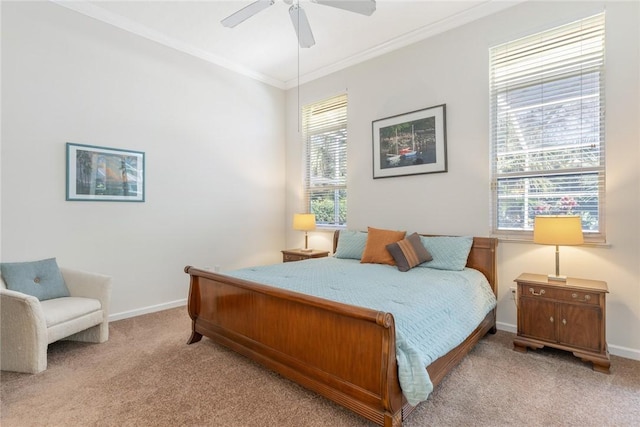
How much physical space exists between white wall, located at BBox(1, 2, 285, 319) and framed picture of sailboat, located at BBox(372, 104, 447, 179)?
187 cm

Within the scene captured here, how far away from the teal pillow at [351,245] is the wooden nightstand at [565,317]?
1.63m

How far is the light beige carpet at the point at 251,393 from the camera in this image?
1.83m

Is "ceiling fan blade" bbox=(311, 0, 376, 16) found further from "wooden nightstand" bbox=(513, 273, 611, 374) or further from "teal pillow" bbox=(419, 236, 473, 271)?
"wooden nightstand" bbox=(513, 273, 611, 374)

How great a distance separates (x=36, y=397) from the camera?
205 centimetres

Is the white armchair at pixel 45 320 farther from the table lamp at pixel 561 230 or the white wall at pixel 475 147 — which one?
the table lamp at pixel 561 230

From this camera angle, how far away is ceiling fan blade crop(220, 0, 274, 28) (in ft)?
7.94

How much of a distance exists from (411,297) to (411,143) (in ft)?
7.35

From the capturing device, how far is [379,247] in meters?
3.49

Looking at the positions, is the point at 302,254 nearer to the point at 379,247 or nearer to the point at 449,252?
the point at 379,247

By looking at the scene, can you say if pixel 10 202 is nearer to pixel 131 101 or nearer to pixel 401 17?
pixel 131 101

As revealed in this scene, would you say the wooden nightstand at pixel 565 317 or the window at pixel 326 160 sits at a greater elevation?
the window at pixel 326 160

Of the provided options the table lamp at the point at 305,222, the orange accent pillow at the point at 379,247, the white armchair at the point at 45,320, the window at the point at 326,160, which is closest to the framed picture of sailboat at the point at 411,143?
the window at the point at 326,160

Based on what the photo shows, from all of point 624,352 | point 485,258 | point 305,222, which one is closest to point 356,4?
point 485,258

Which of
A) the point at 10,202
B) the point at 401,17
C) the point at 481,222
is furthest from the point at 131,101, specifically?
the point at 481,222
